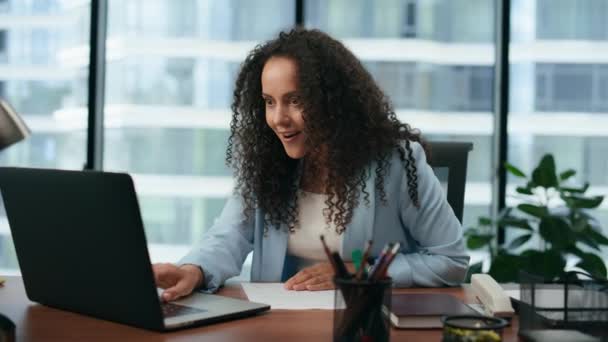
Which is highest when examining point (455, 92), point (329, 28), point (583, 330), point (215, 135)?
point (329, 28)

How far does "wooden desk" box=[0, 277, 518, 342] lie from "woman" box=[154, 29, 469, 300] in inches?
18.5

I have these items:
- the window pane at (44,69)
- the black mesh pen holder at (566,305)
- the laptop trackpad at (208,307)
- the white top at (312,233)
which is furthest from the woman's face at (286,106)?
the window pane at (44,69)

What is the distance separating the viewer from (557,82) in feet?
12.8

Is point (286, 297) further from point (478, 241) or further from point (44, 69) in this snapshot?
point (44, 69)

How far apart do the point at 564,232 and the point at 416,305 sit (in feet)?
7.58

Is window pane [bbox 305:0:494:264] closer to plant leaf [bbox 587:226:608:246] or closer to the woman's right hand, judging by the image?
plant leaf [bbox 587:226:608:246]

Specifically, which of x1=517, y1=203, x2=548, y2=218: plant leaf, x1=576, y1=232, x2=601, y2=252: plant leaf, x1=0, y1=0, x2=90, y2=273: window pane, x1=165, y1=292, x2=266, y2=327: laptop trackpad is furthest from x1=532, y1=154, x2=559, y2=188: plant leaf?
x1=165, y1=292, x2=266, y2=327: laptop trackpad

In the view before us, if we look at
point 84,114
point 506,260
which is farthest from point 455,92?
point 84,114

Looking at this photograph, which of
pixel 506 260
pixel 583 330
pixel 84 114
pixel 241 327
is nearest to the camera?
pixel 583 330

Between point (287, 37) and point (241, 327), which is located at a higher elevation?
point (287, 37)

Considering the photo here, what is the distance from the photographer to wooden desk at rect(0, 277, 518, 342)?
3.63 ft

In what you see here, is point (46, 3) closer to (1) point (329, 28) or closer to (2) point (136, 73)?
(2) point (136, 73)

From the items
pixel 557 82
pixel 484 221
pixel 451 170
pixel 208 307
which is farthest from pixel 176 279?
pixel 557 82

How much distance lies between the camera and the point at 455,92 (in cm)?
391
